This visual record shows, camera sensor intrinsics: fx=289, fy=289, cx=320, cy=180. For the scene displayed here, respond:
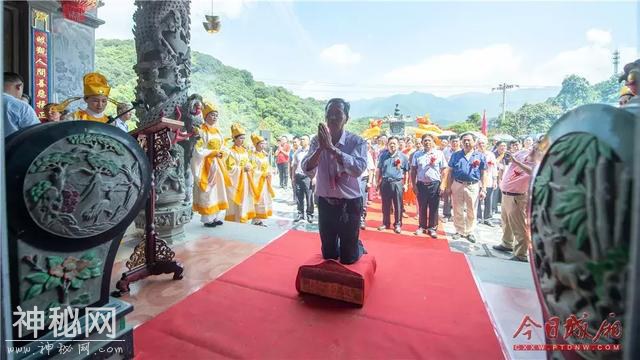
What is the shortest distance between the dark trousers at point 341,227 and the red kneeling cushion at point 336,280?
0.11 m

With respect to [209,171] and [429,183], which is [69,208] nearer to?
[209,171]

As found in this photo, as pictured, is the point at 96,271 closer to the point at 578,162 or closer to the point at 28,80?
the point at 578,162

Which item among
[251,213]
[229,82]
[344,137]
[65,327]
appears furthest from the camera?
[229,82]

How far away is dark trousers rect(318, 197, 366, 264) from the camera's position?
104 inches

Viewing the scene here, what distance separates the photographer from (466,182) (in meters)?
4.63

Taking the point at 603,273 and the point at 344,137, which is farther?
the point at 344,137

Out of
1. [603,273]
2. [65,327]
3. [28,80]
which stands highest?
[28,80]

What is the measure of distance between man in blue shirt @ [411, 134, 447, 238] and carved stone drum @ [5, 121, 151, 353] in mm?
4224

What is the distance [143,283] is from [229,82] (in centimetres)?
2455

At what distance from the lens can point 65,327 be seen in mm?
1590

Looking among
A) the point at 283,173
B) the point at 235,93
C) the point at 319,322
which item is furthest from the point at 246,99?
the point at 319,322

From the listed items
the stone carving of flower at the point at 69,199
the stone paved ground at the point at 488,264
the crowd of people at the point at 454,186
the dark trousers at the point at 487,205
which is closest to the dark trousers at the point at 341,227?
the stone paved ground at the point at 488,264

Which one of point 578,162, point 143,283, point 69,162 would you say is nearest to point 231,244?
point 143,283

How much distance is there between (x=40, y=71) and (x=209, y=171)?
4.32 metres
